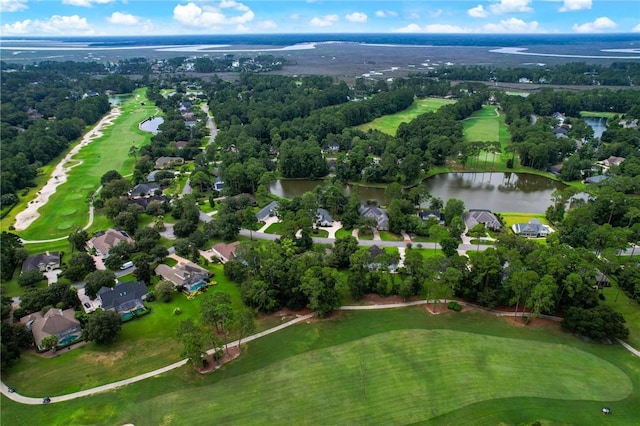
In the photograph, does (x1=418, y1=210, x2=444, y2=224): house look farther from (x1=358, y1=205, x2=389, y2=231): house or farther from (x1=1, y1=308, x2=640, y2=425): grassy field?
(x1=1, y1=308, x2=640, y2=425): grassy field

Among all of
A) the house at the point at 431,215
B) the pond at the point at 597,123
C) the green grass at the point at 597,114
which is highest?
the green grass at the point at 597,114

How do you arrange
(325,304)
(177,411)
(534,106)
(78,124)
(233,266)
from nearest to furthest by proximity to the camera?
(177,411)
(325,304)
(233,266)
(78,124)
(534,106)

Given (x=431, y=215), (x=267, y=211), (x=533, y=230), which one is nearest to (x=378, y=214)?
(x=431, y=215)

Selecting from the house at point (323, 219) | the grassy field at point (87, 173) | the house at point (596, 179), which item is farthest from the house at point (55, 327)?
the house at point (596, 179)

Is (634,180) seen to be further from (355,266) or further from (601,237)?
(355,266)

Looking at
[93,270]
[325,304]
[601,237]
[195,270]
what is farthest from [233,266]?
[601,237]

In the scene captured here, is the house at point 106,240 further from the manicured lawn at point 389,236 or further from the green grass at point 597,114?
the green grass at point 597,114
